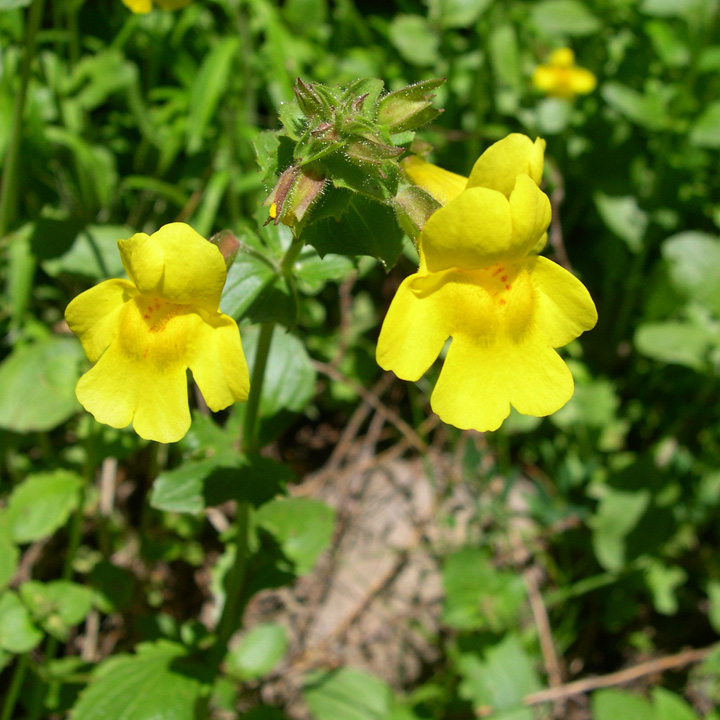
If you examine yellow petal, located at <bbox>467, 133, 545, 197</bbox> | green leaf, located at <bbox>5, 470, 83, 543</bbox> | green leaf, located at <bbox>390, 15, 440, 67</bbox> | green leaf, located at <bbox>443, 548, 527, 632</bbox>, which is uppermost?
yellow petal, located at <bbox>467, 133, 545, 197</bbox>

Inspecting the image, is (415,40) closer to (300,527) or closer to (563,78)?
(563,78)

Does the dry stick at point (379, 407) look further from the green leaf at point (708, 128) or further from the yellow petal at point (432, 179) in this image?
the green leaf at point (708, 128)

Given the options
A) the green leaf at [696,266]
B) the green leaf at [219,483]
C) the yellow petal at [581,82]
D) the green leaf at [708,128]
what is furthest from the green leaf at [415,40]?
the green leaf at [219,483]

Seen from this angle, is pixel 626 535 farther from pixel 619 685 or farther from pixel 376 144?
pixel 376 144

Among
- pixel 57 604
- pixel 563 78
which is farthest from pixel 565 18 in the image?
pixel 57 604

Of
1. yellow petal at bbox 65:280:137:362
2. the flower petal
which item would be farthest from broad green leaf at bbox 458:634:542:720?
yellow petal at bbox 65:280:137:362

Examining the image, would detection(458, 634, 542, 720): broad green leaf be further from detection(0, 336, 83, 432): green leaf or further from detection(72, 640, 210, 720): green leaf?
detection(0, 336, 83, 432): green leaf

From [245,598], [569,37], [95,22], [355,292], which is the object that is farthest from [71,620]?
[569,37]

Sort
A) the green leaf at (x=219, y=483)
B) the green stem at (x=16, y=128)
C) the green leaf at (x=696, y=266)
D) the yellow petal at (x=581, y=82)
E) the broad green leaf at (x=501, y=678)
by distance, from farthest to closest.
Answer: the yellow petal at (x=581, y=82) → the green leaf at (x=696, y=266) → the broad green leaf at (x=501, y=678) → the green stem at (x=16, y=128) → the green leaf at (x=219, y=483)
